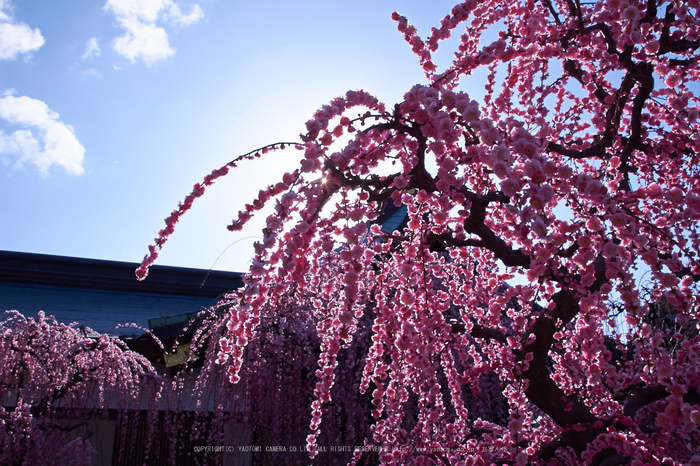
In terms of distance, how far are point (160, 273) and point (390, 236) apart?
32.7 ft

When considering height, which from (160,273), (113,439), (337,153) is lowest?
(113,439)

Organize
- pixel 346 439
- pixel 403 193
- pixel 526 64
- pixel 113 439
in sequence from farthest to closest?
pixel 113 439 < pixel 346 439 < pixel 526 64 < pixel 403 193

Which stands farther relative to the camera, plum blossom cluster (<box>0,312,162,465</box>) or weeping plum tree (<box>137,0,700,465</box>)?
plum blossom cluster (<box>0,312,162,465</box>)

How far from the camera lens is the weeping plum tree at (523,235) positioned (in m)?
2.36

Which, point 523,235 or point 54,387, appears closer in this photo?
point 523,235

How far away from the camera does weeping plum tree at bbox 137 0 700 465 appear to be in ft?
7.75

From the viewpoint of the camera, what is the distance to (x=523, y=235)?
2.24 m

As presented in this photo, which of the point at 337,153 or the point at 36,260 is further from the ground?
the point at 36,260

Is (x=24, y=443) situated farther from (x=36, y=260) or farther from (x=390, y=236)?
(x=36, y=260)

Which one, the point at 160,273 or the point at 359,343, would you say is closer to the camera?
the point at 359,343

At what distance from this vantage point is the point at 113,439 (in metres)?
6.95

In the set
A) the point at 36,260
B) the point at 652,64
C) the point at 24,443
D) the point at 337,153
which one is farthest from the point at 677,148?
the point at 36,260

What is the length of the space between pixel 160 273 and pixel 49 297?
8.02 ft

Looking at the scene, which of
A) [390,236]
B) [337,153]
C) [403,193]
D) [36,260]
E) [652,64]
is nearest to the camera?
[337,153]
